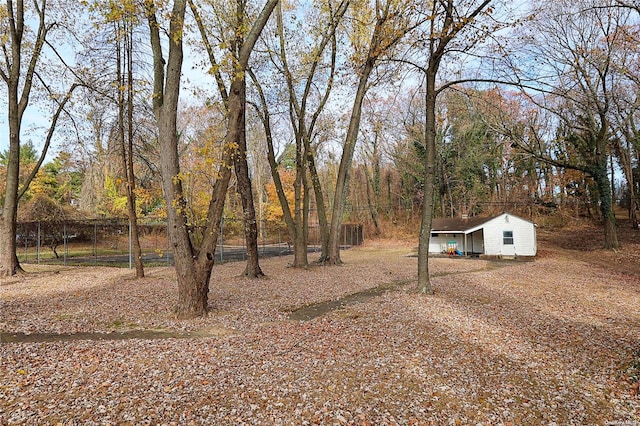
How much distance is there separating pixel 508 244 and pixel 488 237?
3.67ft

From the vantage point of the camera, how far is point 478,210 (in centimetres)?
3112

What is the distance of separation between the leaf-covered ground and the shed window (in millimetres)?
12621

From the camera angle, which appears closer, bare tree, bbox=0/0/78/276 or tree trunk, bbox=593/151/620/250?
bare tree, bbox=0/0/78/276

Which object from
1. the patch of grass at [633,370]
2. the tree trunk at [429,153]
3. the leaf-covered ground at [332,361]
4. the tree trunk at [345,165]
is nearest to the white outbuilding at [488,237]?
the tree trunk at [345,165]

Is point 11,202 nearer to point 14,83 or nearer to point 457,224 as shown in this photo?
point 14,83

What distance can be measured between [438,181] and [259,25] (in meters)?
27.1

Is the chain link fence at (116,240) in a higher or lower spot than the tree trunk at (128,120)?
lower

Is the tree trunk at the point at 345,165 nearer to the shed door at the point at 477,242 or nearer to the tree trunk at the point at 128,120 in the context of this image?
the tree trunk at the point at 128,120

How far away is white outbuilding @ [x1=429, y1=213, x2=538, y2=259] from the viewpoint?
2097 cm

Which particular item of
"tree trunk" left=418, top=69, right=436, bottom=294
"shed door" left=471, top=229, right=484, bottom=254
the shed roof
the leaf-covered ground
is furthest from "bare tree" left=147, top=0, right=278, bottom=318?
"shed door" left=471, top=229, right=484, bottom=254

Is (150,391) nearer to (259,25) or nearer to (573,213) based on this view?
(259,25)

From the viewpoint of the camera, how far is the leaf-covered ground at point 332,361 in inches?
Result: 136

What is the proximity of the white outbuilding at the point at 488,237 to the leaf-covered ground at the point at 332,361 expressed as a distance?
12.4m

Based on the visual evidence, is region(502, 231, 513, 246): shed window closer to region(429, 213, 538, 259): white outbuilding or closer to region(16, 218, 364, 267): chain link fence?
region(429, 213, 538, 259): white outbuilding
